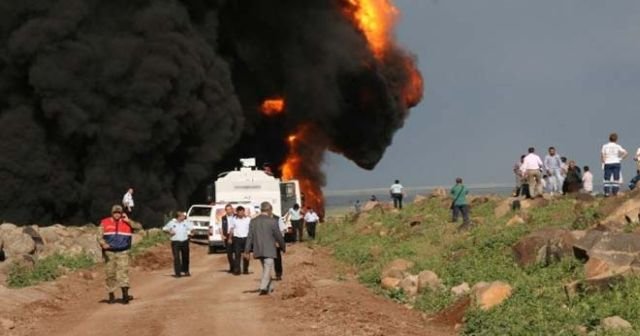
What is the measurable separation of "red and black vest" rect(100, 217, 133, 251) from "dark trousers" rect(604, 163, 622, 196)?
15654 mm

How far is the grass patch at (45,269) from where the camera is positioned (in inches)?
981

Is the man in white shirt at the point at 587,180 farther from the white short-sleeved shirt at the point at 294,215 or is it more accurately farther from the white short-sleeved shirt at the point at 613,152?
the white short-sleeved shirt at the point at 294,215

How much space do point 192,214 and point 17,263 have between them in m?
17.6

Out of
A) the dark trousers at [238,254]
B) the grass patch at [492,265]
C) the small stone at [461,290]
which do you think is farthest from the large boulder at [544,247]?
the dark trousers at [238,254]

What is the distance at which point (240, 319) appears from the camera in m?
17.3

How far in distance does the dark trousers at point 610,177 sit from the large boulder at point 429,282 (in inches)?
382

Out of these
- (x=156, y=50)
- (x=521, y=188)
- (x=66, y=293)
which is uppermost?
(x=156, y=50)

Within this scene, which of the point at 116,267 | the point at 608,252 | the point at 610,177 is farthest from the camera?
the point at 610,177

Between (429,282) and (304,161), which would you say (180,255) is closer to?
(429,282)

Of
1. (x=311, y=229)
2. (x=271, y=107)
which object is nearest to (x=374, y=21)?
A: (x=271, y=107)

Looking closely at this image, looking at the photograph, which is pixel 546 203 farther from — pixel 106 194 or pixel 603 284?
pixel 106 194

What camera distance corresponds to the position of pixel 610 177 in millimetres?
28875

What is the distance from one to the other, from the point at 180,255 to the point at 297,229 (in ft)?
49.7

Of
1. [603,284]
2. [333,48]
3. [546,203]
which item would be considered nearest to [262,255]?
[603,284]
